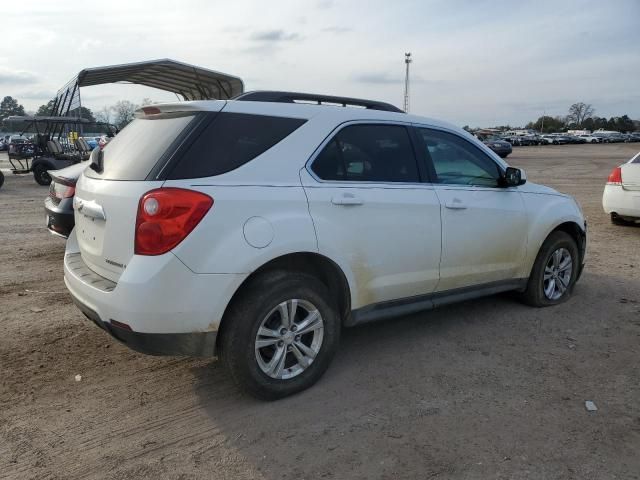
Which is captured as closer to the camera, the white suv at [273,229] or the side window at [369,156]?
the white suv at [273,229]

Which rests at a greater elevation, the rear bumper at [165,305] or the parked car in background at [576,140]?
the rear bumper at [165,305]

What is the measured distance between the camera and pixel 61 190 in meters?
5.96

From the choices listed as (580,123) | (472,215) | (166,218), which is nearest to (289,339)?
(166,218)

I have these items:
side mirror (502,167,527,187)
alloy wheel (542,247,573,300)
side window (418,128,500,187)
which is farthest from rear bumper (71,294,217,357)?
alloy wheel (542,247,573,300)

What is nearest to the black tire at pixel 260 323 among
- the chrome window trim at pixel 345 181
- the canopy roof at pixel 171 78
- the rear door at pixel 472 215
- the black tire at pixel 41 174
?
the chrome window trim at pixel 345 181

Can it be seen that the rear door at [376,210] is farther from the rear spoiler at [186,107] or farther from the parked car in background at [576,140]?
the parked car in background at [576,140]

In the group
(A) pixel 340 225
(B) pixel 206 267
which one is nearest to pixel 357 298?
(A) pixel 340 225

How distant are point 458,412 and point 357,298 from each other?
0.95 m

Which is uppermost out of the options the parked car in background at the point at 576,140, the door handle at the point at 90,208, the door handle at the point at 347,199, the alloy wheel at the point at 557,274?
the door handle at the point at 347,199

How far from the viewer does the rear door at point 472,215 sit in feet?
13.5

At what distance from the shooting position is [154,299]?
9.34ft

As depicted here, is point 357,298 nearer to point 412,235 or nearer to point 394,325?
point 412,235

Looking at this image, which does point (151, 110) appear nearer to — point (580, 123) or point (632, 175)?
point (632, 175)

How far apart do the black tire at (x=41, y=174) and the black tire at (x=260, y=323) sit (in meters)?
15.2
